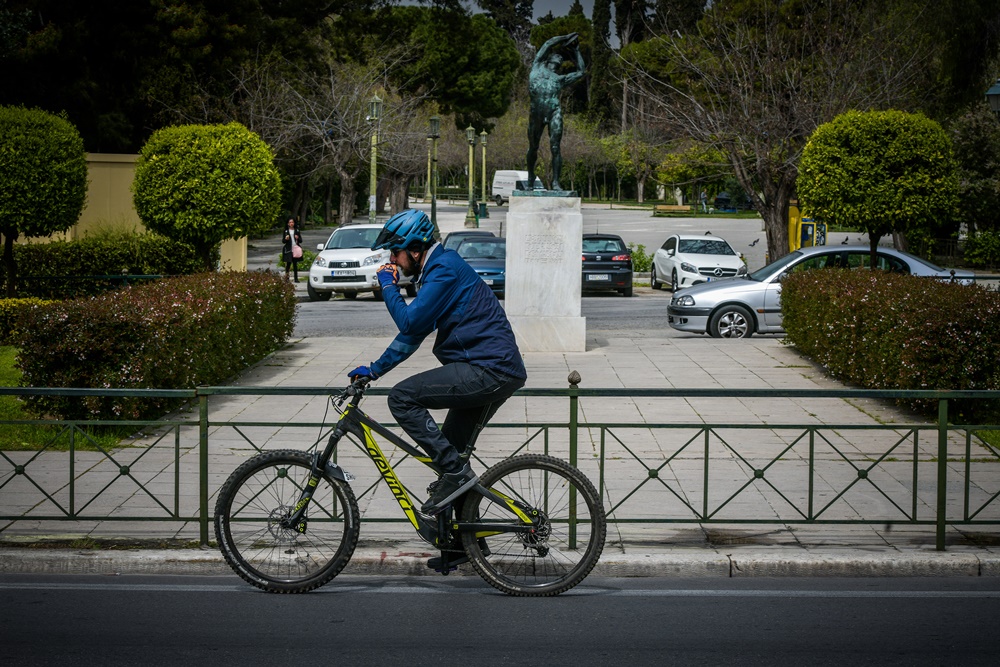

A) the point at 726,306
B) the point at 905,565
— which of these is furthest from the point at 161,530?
the point at 726,306

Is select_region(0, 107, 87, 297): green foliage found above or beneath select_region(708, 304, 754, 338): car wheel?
above

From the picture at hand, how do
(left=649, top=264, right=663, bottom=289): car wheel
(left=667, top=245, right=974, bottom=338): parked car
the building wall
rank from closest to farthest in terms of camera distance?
1. (left=667, top=245, right=974, bottom=338): parked car
2. the building wall
3. (left=649, top=264, right=663, bottom=289): car wheel

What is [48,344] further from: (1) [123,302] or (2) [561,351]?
(2) [561,351]

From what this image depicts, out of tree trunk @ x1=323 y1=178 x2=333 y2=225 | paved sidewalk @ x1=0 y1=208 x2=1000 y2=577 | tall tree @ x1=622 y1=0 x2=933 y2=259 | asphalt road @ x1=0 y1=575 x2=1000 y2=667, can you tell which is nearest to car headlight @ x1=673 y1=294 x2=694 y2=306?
paved sidewalk @ x1=0 y1=208 x2=1000 y2=577

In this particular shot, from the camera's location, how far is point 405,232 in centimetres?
594

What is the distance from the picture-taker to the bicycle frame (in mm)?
5965

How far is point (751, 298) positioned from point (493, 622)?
42.4 ft

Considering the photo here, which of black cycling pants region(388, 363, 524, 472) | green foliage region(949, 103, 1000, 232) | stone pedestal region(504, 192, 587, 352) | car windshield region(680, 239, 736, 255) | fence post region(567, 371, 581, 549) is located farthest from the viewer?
green foliage region(949, 103, 1000, 232)

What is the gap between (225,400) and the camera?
12180mm

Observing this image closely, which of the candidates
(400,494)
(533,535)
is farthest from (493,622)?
(400,494)

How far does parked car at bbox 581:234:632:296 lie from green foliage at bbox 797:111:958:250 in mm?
9323

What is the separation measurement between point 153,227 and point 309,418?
31.0 ft

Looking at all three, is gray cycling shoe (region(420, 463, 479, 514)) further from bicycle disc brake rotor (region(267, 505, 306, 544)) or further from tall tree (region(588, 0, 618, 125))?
tall tree (region(588, 0, 618, 125))

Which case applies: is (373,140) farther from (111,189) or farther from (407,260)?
(407,260)
